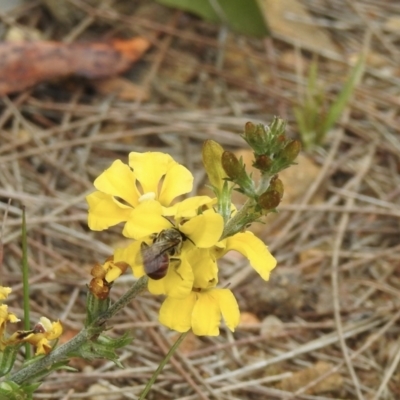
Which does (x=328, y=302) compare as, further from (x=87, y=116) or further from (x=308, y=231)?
(x=87, y=116)

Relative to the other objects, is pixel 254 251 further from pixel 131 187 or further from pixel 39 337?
pixel 39 337

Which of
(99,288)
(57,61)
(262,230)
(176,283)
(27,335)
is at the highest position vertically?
(176,283)

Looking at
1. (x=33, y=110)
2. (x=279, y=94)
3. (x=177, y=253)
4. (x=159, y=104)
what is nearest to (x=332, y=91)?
(x=279, y=94)

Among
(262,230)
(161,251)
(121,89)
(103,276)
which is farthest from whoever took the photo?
(121,89)

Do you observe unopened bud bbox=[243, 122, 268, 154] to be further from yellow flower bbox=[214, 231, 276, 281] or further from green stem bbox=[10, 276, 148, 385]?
green stem bbox=[10, 276, 148, 385]

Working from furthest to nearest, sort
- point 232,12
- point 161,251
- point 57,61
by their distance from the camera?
point 232,12, point 57,61, point 161,251

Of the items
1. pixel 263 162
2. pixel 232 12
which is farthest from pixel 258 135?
pixel 232 12

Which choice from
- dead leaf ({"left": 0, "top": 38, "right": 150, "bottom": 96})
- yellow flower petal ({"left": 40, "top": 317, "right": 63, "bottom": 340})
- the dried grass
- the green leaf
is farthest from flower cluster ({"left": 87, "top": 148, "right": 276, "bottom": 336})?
the green leaf
